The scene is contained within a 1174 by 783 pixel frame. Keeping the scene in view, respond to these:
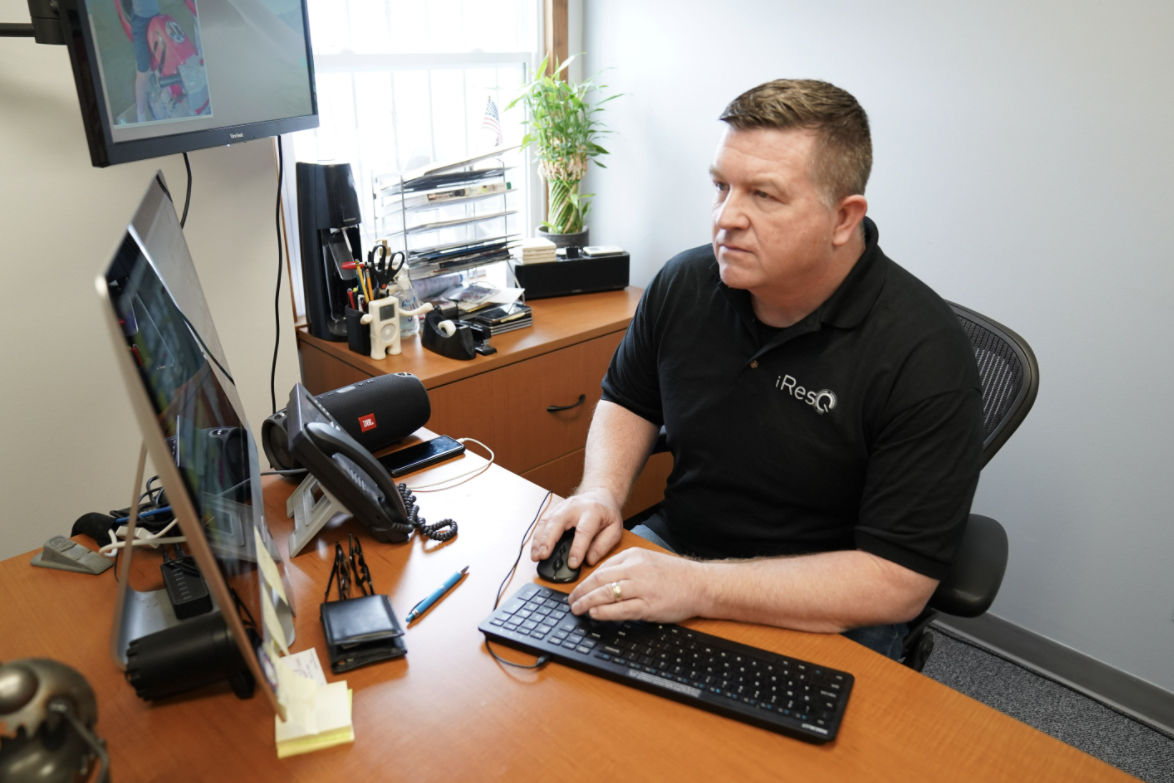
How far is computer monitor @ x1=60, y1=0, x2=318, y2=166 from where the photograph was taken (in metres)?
1.15

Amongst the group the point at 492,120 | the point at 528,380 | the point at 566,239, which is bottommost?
the point at 528,380

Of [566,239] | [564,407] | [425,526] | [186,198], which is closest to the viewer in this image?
[425,526]

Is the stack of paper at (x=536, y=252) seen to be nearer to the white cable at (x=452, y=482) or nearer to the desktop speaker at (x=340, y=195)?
the desktop speaker at (x=340, y=195)

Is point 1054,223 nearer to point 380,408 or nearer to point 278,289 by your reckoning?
point 380,408

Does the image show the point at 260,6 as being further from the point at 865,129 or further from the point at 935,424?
the point at 935,424

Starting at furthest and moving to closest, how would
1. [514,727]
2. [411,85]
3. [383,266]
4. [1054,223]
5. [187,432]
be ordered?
[411,85] < [383,266] < [1054,223] < [514,727] < [187,432]

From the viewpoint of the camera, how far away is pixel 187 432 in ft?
2.56

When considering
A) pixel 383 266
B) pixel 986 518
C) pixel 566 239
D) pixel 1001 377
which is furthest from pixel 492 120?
pixel 986 518

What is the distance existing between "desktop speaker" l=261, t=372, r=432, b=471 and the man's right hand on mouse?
36 cm

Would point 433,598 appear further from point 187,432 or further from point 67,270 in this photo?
point 67,270

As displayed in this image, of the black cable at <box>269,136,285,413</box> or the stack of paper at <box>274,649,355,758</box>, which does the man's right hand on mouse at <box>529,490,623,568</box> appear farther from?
the black cable at <box>269,136,285,413</box>

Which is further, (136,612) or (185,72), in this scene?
(185,72)

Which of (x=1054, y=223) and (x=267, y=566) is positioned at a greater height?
(x=1054, y=223)

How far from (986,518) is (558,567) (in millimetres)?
716
